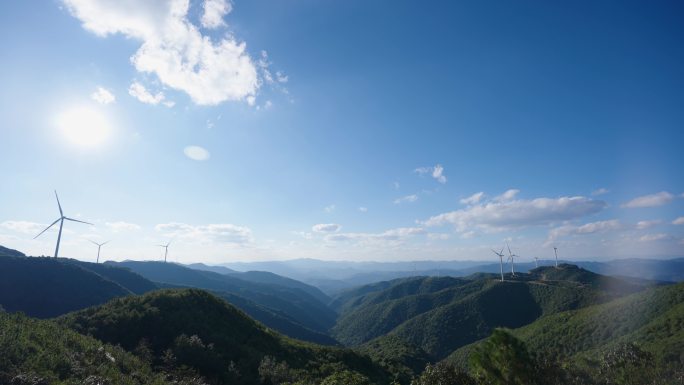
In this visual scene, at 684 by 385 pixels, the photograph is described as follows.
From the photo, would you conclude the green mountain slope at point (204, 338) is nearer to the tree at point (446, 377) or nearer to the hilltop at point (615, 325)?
the tree at point (446, 377)

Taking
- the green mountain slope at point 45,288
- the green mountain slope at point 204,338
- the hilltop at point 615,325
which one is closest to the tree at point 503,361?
the green mountain slope at point 204,338

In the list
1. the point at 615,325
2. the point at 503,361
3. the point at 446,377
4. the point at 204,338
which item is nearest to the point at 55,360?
the point at 446,377

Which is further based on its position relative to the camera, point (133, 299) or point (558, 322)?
point (558, 322)

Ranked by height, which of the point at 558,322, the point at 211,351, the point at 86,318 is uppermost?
the point at 86,318

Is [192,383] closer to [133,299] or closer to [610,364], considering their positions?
[610,364]

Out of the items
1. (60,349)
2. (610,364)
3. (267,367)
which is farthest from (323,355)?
(610,364)

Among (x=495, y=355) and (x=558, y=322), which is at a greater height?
(x=495, y=355)

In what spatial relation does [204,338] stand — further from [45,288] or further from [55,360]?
[45,288]
